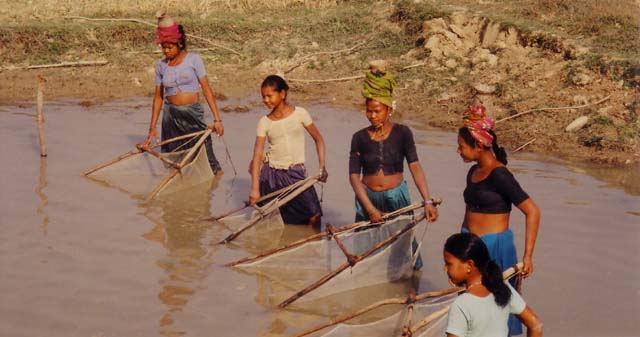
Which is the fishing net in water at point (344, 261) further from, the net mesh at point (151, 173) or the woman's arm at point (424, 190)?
the net mesh at point (151, 173)

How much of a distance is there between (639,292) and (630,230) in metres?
1.28

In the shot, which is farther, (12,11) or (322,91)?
(12,11)

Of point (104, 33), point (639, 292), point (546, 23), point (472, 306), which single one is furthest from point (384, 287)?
point (104, 33)

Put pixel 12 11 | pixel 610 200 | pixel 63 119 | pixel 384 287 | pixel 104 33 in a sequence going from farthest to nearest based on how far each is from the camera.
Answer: pixel 12 11, pixel 104 33, pixel 63 119, pixel 610 200, pixel 384 287

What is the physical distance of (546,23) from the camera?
12.4m

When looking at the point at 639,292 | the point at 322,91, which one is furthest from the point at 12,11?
the point at 639,292

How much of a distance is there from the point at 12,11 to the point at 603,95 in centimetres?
1025

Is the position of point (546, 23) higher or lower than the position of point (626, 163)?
higher

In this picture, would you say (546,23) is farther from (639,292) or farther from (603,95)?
(639,292)

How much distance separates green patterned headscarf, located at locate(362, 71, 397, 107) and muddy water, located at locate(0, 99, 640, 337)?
121 cm

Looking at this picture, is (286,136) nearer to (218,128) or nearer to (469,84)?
(218,128)

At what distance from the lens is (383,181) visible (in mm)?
5508

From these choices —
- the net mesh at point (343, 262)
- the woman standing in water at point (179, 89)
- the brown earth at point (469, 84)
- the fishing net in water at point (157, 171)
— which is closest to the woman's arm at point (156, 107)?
the woman standing in water at point (179, 89)

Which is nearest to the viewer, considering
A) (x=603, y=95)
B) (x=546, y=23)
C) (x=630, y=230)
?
(x=630, y=230)
